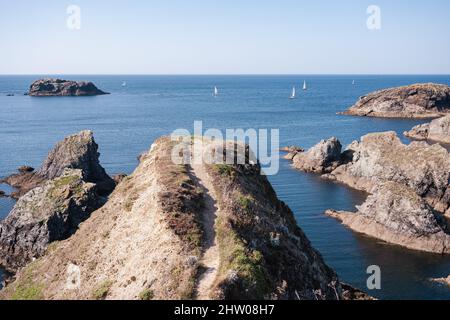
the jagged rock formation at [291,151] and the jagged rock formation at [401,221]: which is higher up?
the jagged rock formation at [291,151]

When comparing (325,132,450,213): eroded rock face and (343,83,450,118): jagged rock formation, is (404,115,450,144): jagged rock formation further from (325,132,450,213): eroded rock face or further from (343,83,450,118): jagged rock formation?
(343,83,450,118): jagged rock formation

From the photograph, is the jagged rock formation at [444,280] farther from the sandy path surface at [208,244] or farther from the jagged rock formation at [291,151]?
the jagged rock formation at [291,151]

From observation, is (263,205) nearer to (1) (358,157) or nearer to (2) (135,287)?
(2) (135,287)

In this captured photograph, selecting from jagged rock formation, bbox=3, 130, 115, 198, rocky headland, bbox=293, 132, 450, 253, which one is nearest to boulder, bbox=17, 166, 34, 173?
jagged rock formation, bbox=3, 130, 115, 198

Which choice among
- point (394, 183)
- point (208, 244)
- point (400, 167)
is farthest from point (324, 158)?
point (208, 244)

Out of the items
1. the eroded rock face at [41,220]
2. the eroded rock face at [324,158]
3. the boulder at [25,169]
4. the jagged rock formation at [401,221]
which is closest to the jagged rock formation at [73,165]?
the boulder at [25,169]

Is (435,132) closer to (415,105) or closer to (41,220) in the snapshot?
(415,105)
